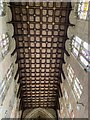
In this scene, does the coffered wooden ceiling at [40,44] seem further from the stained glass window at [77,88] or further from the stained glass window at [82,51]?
the stained glass window at [77,88]

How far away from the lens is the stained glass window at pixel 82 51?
44.8ft

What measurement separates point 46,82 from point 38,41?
6.69 meters

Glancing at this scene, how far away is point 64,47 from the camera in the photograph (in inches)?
777

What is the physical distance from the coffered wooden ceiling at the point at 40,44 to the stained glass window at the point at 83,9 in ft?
4.94

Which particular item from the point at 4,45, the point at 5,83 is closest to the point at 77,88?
the point at 5,83

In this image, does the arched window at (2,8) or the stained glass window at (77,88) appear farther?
the arched window at (2,8)

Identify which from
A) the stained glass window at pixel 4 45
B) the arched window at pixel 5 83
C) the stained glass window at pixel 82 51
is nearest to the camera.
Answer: the stained glass window at pixel 82 51

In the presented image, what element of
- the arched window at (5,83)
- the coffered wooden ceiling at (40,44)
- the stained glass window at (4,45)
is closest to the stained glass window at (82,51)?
the coffered wooden ceiling at (40,44)

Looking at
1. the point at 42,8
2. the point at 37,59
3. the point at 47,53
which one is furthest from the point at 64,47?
the point at 42,8

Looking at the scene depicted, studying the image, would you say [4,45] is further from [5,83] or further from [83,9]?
[83,9]

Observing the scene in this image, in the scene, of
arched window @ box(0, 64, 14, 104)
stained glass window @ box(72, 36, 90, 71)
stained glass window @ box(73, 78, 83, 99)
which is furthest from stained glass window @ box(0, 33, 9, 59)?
stained glass window @ box(73, 78, 83, 99)

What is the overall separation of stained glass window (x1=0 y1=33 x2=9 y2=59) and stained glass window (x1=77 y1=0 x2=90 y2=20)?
6775mm

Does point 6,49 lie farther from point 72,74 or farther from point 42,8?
point 72,74

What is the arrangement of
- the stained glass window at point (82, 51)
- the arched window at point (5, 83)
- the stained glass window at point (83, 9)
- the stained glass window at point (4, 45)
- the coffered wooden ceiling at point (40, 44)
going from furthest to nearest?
1. the coffered wooden ceiling at point (40, 44)
2. the arched window at point (5, 83)
3. the stained glass window at point (4, 45)
4. the stained glass window at point (82, 51)
5. the stained glass window at point (83, 9)
